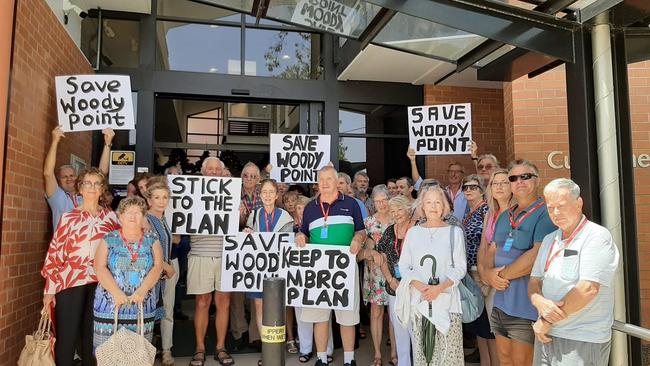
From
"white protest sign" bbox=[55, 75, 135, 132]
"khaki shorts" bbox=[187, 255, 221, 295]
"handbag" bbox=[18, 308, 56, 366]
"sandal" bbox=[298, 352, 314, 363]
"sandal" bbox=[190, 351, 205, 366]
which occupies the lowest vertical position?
"sandal" bbox=[298, 352, 314, 363]

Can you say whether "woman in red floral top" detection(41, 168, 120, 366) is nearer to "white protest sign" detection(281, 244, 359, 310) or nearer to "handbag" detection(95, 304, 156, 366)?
"handbag" detection(95, 304, 156, 366)

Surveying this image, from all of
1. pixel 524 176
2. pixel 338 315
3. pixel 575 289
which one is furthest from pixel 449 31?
pixel 338 315

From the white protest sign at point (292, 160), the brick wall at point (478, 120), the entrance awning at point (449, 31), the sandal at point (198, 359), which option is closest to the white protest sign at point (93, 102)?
the entrance awning at point (449, 31)

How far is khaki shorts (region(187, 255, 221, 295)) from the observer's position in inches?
195

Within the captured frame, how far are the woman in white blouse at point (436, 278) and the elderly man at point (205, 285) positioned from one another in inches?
84.6

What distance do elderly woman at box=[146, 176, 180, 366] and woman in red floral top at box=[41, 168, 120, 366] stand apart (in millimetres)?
526

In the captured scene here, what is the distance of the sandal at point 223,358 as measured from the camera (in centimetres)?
494

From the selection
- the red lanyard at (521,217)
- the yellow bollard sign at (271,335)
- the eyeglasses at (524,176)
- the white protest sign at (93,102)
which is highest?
the white protest sign at (93,102)

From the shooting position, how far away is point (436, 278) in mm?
3627

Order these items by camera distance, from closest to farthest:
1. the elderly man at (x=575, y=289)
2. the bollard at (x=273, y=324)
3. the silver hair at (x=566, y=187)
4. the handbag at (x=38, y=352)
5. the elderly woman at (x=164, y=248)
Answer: the elderly man at (x=575, y=289) → the silver hair at (x=566, y=187) → the bollard at (x=273, y=324) → the handbag at (x=38, y=352) → the elderly woman at (x=164, y=248)

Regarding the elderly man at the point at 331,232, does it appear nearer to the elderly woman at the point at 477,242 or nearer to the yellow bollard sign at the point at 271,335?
the elderly woman at the point at 477,242

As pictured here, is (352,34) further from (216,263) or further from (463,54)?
(216,263)

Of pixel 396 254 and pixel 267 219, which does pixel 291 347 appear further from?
pixel 396 254

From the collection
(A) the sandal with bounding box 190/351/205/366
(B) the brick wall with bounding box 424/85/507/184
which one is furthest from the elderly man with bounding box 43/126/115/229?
(B) the brick wall with bounding box 424/85/507/184
